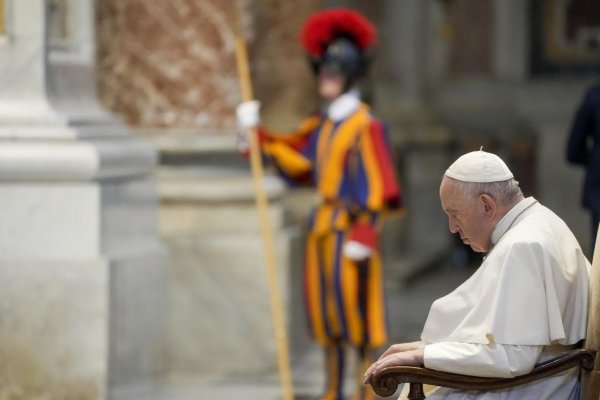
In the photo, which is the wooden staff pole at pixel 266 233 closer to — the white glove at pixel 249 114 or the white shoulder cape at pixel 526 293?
the white glove at pixel 249 114

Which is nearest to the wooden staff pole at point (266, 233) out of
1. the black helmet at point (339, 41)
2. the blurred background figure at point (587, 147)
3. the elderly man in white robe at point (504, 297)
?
the black helmet at point (339, 41)

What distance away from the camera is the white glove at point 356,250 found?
7945mm

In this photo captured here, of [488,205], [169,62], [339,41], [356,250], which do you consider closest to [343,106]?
[339,41]

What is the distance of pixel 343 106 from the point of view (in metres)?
8.05

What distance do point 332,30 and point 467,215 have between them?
3662 millimetres

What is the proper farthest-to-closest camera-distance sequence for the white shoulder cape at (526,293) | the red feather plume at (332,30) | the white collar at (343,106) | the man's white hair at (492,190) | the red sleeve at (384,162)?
1. the red feather plume at (332,30)
2. the white collar at (343,106)
3. the red sleeve at (384,162)
4. the man's white hair at (492,190)
5. the white shoulder cape at (526,293)

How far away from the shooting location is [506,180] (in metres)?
4.66

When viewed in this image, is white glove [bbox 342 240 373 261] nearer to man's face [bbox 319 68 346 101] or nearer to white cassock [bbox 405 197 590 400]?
man's face [bbox 319 68 346 101]

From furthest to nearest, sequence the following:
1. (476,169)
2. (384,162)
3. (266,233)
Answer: (266,233) → (384,162) → (476,169)

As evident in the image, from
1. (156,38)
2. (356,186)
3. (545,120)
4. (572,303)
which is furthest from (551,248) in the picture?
(545,120)

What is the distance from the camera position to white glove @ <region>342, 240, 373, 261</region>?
7.95 meters

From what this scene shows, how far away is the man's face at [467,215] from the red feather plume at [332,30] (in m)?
3.56

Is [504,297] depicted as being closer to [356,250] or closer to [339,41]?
[356,250]

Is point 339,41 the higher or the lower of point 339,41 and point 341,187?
the higher
